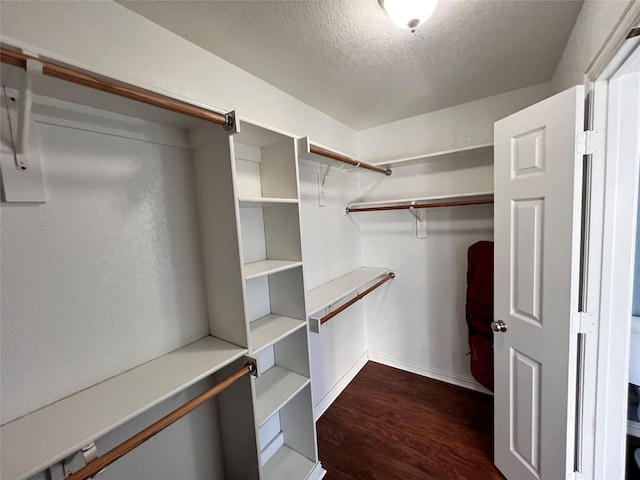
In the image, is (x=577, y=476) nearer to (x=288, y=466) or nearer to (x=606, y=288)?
(x=606, y=288)

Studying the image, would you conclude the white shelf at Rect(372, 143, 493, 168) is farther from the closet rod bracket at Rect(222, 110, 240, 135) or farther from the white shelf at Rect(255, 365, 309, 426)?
the white shelf at Rect(255, 365, 309, 426)

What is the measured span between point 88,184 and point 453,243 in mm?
2446

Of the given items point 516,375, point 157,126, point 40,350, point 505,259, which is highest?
point 157,126

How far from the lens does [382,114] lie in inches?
89.4

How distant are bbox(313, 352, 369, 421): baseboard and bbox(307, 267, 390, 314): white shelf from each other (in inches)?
33.6

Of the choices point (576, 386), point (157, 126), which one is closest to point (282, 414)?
point (576, 386)

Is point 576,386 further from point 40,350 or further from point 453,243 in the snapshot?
point 40,350

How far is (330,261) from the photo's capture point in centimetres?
224

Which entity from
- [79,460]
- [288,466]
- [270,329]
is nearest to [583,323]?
[270,329]

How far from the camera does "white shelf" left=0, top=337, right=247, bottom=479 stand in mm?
682

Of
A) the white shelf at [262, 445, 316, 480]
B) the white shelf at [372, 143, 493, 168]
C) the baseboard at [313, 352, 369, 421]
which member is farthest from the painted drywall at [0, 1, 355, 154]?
the baseboard at [313, 352, 369, 421]

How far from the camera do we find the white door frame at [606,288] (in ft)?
3.60

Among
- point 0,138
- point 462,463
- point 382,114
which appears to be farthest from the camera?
point 382,114

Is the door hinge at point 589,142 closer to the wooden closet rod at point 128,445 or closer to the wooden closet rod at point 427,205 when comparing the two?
the wooden closet rod at point 427,205
